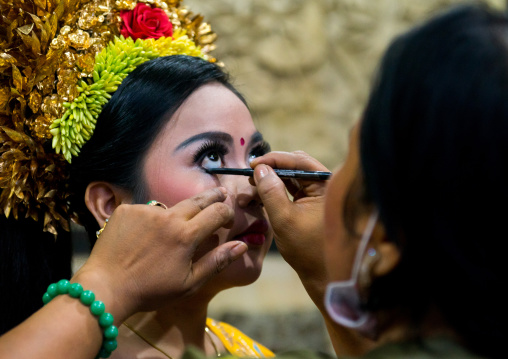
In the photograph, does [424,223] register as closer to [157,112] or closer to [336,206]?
[336,206]

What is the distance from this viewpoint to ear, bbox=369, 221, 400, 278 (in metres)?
0.80

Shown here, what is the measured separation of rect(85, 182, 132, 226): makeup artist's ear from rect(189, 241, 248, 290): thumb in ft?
1.07

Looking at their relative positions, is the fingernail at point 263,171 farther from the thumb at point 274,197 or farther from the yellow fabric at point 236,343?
the yellow fabric at point 236,343

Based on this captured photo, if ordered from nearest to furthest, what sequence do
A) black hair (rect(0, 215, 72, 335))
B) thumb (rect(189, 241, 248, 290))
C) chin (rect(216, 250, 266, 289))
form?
thumb (rect(189, 241, 248, 290)) → chin (rect(216, 250, 266, 289)) → black hair (rect(0, 215, 72, 335))

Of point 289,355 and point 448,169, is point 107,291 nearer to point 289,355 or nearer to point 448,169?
point 289,355

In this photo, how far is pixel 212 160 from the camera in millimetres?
1451

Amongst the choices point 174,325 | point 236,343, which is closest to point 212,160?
point 174,325

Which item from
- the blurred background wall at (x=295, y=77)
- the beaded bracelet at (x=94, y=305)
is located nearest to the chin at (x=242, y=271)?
the beaded bracelet at (x=94, y=305)

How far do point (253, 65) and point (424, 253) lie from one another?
2.26m

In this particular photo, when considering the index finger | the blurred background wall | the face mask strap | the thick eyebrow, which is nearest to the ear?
the face mask strap

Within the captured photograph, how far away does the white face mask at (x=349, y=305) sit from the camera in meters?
0.86

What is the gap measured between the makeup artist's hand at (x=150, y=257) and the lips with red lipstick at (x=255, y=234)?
7.6 inches

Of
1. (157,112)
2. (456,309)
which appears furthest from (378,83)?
(157,112)

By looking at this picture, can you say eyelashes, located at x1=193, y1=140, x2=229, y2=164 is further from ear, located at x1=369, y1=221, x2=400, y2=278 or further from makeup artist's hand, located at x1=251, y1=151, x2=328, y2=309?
ear, located at x1=369, y1=221, x2=400, y2=278
